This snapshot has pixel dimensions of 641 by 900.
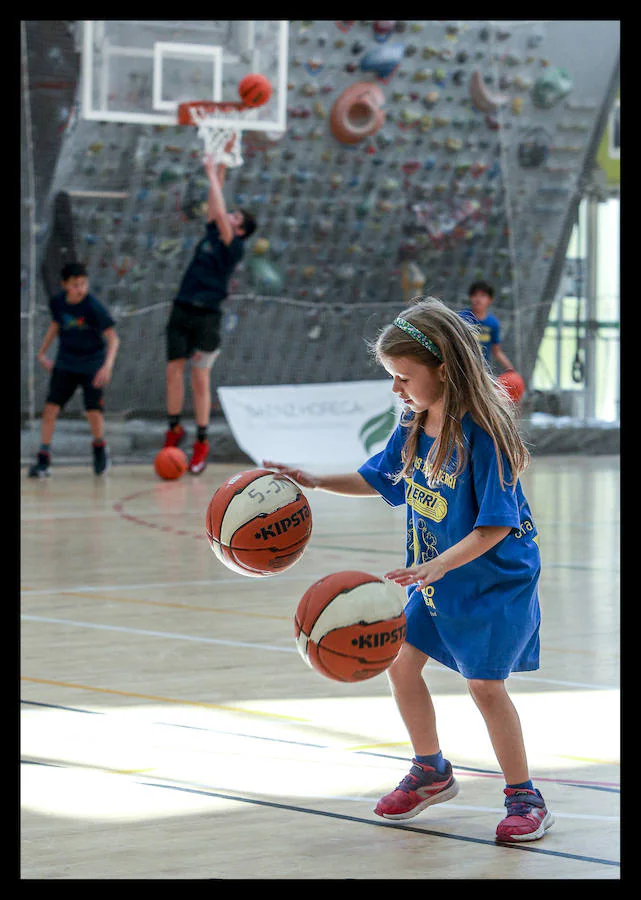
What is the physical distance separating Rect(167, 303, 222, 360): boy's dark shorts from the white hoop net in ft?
5.79

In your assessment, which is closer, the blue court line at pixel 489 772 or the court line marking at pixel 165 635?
the blue court line at pixel 489 772

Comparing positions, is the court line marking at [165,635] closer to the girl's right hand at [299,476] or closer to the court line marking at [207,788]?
the court line marking at [207,788]

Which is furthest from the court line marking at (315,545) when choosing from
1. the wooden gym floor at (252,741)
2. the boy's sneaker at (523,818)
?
the boy's sneaker at (523,818)

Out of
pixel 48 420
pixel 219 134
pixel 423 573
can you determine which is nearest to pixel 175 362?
pixel 48 420

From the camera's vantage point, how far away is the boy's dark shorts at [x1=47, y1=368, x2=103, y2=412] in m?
14.2

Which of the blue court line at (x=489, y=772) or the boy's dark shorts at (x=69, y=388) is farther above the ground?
the boy's dark shorts at (x=69, y=388)

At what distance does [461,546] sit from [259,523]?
646 mm

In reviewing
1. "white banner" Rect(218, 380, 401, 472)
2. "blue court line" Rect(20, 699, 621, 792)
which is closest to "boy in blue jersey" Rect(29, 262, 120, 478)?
"white banner" Rect(218, 380, 401, 472)

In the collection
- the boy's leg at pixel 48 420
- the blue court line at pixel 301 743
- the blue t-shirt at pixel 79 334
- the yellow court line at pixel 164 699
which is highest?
the blue t-shirt at pixel 79 334

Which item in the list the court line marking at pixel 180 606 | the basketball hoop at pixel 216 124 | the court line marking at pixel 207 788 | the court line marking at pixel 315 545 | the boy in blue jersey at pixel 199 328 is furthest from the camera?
the basketball hoop at pixel 216 124

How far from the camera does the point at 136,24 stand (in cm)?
1600

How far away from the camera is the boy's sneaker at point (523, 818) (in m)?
3.55

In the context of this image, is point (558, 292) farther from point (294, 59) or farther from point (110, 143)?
point (110, 143)

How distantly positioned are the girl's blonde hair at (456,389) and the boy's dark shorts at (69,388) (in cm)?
1064
